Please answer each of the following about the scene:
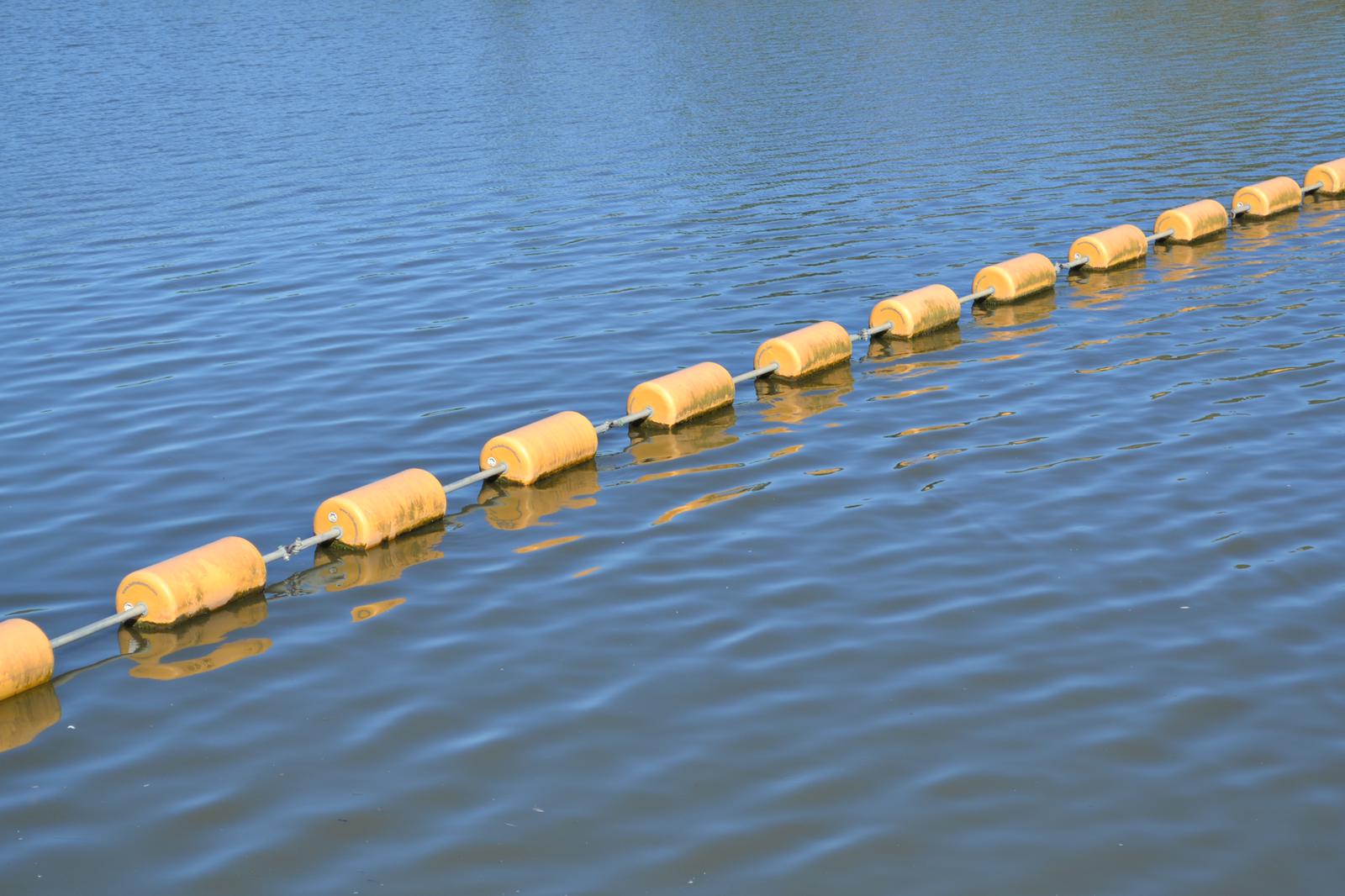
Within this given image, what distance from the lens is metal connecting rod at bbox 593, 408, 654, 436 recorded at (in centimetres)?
1260

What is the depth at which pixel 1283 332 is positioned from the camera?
14531 mm

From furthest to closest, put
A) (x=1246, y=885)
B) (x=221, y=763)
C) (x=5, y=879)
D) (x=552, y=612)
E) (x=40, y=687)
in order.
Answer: (x=552, y=612), (x=40, y=687), (x=221, y=763), (x=5, y=879), (x=1246, y=885)

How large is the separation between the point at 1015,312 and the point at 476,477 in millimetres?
7511

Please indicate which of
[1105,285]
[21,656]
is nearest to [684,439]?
[21,656]

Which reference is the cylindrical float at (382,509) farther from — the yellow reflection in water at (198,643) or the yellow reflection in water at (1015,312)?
the yellow reflection in water at (1015,312)

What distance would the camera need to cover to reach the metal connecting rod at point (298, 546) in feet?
33.7

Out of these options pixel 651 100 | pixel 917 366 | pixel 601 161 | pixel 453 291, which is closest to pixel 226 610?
pixel 917 366

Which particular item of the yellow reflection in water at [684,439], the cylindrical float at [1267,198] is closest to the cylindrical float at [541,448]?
the yellow reflection in water at [684,439]

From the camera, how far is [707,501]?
442 inches

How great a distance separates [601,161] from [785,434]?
15.0m

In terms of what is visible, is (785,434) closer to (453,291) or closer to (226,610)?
(226,610)

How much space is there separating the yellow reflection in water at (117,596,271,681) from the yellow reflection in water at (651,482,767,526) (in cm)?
299

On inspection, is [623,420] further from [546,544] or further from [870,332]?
[870,332]

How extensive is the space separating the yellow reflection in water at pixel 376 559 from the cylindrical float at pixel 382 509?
76 mm
